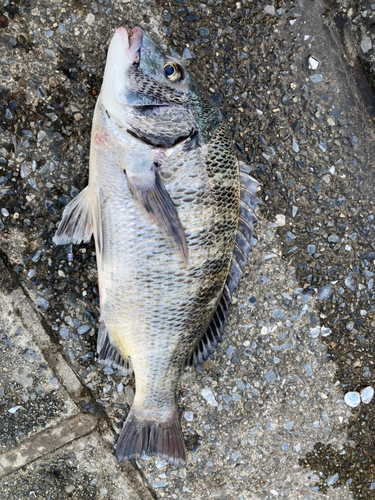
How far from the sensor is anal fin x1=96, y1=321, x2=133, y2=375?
2111mm

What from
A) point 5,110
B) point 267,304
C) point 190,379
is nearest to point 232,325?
point 267,304

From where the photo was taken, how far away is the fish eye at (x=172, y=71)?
1863 mm

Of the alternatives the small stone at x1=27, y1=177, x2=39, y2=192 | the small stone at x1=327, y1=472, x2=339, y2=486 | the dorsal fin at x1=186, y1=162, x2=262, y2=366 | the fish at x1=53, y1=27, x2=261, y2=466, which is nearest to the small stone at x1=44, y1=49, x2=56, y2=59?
the fish at x1=53, y1=27, x2=261, y2=466

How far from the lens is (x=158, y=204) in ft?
5.67

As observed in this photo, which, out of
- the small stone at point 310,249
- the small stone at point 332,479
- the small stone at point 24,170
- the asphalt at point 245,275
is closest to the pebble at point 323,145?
the asphalt at point 245,275

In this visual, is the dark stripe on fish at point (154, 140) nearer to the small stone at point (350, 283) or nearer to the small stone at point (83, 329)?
the small stone at point (83, 329)

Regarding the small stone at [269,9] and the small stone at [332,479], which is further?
the small stone at [332,479]

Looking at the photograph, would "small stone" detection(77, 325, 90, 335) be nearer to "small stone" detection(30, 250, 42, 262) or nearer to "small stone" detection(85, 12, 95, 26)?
"small stone" detection(30, 250, 42, 262)

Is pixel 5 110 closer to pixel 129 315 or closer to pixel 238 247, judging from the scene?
pixel 129 315

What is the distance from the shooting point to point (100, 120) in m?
1.84

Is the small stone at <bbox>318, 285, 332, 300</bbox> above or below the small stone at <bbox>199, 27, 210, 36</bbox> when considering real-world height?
below

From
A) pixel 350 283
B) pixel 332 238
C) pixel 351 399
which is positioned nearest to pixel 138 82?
pixel 332 238

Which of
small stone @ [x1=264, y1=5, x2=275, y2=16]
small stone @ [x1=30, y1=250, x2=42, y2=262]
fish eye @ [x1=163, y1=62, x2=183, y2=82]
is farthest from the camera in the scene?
small stone @ [x1=264, y1=5, x2=275, y2=16]

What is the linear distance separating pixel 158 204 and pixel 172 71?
2.27ft
